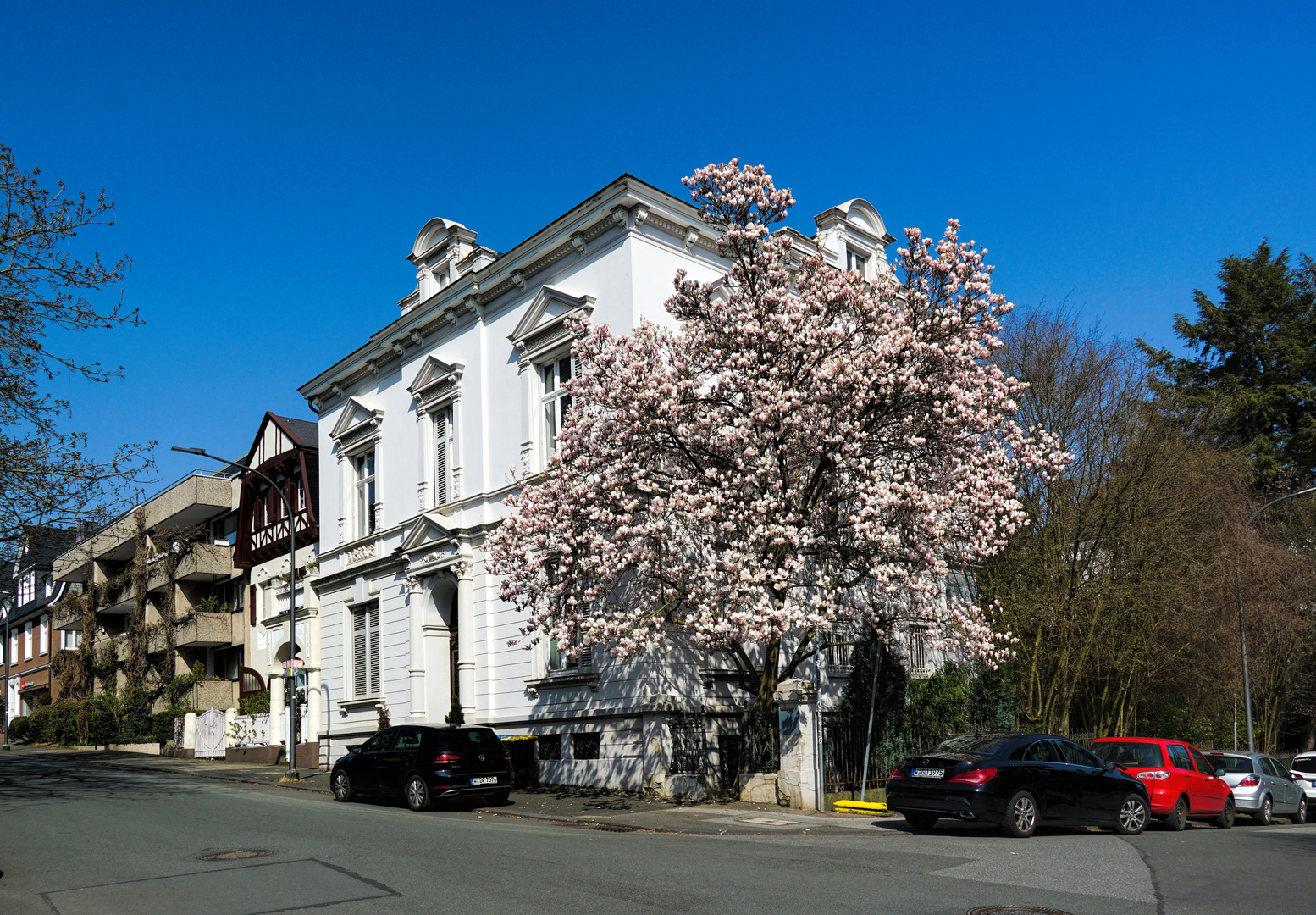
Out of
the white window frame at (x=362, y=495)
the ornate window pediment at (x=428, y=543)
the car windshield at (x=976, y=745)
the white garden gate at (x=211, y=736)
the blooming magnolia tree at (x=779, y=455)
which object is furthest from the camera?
the white garden gate at (x=211, y=736)

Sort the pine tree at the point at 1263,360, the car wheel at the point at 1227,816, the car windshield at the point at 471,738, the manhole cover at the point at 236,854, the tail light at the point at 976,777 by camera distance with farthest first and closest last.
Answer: the pine tree at the point at 1263,360 < the car wheel at the point at 1227,816 < the car windshield at the point at 471,738 < the tail light at the point at 976,777 < the manhole cover at the point at 236,854

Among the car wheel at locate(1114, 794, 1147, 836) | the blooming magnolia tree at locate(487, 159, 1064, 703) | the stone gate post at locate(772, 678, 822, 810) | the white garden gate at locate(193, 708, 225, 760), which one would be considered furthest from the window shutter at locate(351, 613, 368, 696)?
the car wheel at locate(1114, 794, 1147, 836)

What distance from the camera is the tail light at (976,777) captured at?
42.4 feet

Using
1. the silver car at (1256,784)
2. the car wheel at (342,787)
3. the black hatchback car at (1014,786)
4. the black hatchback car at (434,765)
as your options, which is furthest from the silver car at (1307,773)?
the car wheel at (342,787)

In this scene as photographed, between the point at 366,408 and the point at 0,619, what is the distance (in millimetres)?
43185

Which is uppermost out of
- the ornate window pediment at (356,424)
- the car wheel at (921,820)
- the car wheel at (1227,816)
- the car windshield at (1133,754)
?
the ornate window pediment at (356,424)

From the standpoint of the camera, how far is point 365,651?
2798 centimetres

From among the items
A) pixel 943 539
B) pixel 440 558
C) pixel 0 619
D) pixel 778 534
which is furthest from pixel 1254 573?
pixel 0 619

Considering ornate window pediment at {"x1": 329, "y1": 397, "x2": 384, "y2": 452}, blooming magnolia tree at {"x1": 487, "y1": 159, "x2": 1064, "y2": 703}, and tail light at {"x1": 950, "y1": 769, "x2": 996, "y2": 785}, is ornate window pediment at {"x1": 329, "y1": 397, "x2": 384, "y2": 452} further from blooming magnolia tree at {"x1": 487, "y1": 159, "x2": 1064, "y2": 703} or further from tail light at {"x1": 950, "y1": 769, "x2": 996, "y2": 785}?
tail light at {"x1": 950, "y1": 769, "x2": 996, "y2": 785}

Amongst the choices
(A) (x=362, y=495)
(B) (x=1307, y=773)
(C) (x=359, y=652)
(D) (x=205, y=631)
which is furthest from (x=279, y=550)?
(B) (x=1307, y=773)

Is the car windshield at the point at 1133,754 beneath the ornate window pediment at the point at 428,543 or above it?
beneath

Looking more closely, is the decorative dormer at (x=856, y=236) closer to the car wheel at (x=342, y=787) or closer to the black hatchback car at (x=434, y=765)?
the black hatchback car at (x=434, y=765)

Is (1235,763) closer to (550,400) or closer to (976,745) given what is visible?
(976,745)

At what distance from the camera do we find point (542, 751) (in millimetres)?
21312
